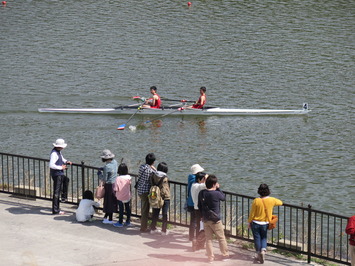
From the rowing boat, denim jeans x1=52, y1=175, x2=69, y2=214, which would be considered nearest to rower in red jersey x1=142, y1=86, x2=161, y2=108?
the rowing boat

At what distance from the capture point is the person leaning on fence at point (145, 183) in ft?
50.6

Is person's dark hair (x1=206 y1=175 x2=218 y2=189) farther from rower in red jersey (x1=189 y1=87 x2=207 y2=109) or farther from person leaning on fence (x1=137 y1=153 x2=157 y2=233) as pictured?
rower in red jersey (x1=189 y1=87 x2=207 y2=109)

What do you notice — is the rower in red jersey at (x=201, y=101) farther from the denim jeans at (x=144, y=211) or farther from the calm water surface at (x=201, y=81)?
the denim jeans at (x=144, y=211)

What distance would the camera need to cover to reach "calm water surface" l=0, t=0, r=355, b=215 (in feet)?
90.4

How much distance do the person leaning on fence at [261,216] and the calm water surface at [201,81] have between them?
8.81m

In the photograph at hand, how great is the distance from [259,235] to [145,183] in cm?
275

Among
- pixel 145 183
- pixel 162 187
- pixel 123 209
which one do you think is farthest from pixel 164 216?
pixel 123 209

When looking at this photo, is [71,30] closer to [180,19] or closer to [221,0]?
[180,19]

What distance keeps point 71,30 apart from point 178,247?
39621mm

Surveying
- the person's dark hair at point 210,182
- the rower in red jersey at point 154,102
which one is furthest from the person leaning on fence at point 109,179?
the rower in red jersey at point 154,102

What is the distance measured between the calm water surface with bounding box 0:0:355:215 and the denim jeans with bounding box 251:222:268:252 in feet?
28.8

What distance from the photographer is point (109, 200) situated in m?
16.1

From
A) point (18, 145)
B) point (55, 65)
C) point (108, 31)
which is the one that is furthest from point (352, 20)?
point (18, 145)

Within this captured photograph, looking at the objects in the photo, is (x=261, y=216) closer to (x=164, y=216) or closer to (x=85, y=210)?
(x=164, y=216)
